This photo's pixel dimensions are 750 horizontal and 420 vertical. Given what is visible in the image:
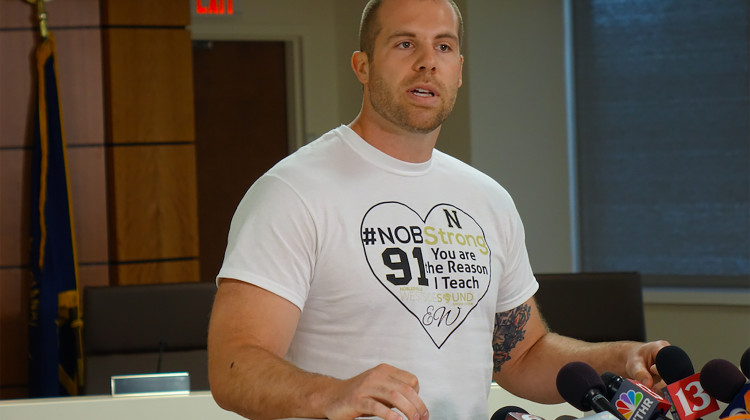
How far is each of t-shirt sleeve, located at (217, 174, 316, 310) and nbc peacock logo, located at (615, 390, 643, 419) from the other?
1.61 ft

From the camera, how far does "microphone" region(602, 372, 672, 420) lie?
118cm

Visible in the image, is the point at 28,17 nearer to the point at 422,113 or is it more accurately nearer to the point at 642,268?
the point at 422,113

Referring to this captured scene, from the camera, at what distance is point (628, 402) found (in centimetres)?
121

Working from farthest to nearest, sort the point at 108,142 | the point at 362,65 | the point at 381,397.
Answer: the point at 108,142 < the point at 362,65 < the point at 381,397

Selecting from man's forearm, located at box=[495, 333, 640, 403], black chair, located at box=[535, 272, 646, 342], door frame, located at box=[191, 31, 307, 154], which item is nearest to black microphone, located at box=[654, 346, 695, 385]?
man's forearm, located at box=[495, 333, 640, 403]

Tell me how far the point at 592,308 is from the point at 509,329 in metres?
1.53

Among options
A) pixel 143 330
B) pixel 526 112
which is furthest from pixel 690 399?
pixel 526 112

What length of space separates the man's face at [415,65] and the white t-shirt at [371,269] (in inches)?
3.5

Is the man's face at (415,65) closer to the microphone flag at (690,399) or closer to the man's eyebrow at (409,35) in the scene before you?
the man's eyebrow at (409,35)

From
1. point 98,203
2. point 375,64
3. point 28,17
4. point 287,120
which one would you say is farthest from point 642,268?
point 375,64

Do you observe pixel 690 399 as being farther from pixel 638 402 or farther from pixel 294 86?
pixel 294 86

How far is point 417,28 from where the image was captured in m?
1.64

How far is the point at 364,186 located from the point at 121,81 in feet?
9.41

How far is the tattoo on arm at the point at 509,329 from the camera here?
5.88ft
